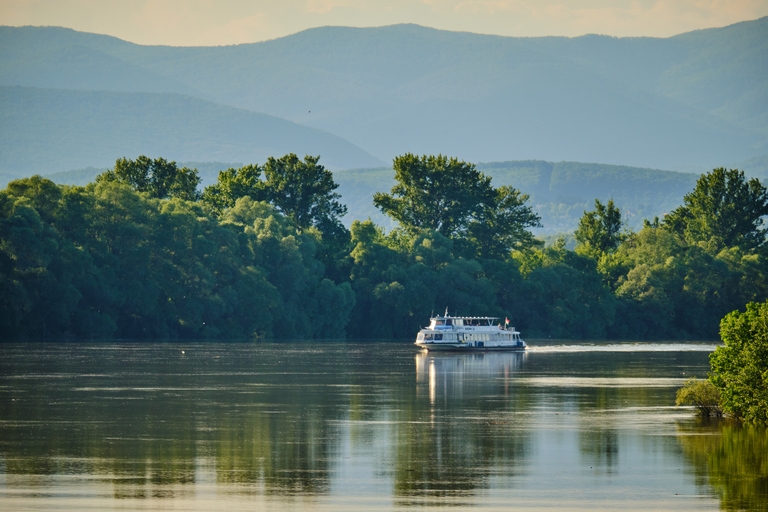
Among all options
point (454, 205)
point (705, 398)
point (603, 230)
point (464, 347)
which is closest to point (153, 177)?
point (454, 205)

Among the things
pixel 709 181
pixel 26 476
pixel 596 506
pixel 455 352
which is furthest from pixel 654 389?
pixel 709 181

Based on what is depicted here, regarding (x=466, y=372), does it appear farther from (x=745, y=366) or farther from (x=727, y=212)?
(x=727, y=212)

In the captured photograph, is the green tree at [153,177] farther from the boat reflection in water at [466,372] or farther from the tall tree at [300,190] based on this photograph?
the boat reflection in water at [466,372]

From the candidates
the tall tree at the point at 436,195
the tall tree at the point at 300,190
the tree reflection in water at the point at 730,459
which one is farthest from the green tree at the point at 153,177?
the tree reflection in water at the point at 730,459

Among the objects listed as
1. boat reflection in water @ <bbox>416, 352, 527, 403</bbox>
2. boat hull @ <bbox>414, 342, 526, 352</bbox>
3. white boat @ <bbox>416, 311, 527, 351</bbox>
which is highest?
white boat @ <bbox>416, 311, 527, 351</bbox>

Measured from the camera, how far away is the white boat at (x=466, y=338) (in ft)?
340

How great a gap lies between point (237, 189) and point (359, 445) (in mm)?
118593

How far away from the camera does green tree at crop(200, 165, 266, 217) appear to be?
5733 inches

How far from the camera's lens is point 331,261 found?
465ft

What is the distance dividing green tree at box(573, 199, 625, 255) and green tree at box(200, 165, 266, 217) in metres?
50.4

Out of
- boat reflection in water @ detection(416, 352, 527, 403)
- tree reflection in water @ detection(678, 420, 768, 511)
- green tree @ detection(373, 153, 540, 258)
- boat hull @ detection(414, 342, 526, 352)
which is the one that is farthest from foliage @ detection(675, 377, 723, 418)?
green tree @ detection(373, 153, 540, 258)

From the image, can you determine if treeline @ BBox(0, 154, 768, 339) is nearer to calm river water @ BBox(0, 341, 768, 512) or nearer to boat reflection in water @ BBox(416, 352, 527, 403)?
boat reflection in water @ BBox(416, 352, 527, 403)

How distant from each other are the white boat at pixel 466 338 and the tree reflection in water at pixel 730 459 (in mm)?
67654

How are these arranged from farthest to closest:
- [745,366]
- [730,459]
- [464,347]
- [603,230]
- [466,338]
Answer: [603,230] → [466,338] → [464,347] → [745,366] → [730,459]
